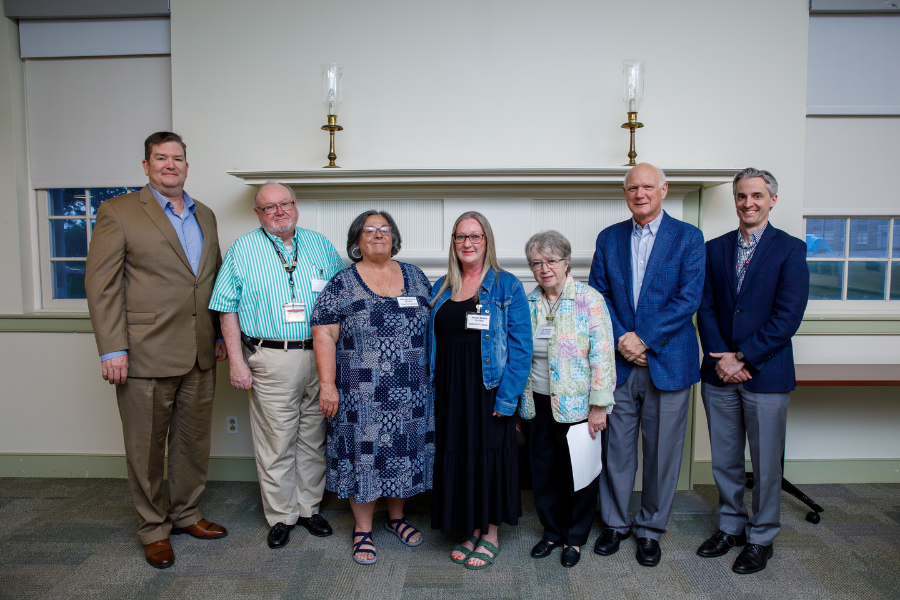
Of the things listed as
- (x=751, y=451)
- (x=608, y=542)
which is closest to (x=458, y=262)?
(x=608, y=542)

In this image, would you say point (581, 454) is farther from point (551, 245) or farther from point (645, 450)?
point (551, 245)

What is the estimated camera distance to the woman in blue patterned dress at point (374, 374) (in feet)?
7.55

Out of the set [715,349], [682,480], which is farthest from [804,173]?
[682,480]

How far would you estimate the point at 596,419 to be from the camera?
7.39ft

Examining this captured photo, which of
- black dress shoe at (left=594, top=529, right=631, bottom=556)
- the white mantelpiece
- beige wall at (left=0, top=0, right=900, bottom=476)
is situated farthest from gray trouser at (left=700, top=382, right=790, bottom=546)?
the white mantelpiece

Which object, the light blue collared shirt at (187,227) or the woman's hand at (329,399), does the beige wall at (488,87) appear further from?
the woman's hand at (329,399)

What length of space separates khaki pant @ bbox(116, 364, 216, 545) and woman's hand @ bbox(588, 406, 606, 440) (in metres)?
1.85

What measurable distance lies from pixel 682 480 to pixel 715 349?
3.68 ft

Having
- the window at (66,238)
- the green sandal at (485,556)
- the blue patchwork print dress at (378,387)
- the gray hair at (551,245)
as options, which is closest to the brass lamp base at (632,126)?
the gray hair at (551,245)

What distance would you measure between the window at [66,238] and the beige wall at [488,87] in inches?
36.2

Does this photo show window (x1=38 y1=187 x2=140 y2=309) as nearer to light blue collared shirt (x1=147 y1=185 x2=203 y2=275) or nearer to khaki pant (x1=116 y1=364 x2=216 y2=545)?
light blue collared shirt (x1=147 y1=185 x2=203 y2=275)

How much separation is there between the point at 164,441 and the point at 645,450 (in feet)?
7.49

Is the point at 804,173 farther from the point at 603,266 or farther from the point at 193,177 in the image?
the point at 193,177

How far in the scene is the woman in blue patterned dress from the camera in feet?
7.55
